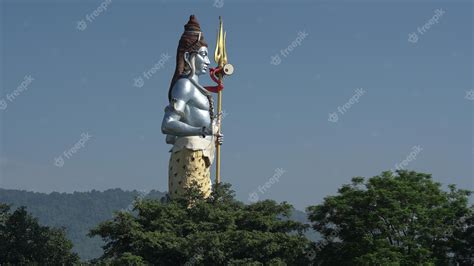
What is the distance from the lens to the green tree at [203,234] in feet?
73.8

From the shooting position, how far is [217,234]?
2259cm

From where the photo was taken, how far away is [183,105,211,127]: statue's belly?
26.4m

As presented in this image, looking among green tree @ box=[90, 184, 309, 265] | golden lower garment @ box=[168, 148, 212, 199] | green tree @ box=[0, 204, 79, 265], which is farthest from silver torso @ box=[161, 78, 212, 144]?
green tree @ box=[0, 204, 79, 265]

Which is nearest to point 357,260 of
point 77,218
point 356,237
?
point 356,237

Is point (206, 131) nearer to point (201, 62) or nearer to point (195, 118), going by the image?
point (195, 118)

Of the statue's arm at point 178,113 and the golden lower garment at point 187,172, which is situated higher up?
the statue's arm at point 178,113

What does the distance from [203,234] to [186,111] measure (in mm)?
5428

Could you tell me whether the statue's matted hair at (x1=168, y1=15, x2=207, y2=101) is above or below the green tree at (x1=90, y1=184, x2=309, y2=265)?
above

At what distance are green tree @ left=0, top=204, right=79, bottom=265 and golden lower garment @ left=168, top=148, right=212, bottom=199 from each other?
236 inches

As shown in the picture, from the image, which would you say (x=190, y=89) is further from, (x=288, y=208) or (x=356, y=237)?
(x=356, y=237)

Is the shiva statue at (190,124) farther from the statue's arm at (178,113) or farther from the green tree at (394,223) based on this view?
the green tree at (394,223)

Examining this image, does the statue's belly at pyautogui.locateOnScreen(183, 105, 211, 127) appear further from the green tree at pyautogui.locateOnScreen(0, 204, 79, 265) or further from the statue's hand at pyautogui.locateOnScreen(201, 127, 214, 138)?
the green tree at pyautogui.locateOnScreen(0, 204, 79, 265)

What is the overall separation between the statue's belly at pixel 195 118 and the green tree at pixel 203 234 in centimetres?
240

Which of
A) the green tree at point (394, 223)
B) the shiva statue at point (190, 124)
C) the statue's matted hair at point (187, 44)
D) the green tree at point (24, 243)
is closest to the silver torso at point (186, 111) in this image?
the shiva statue at point (190, 124)
